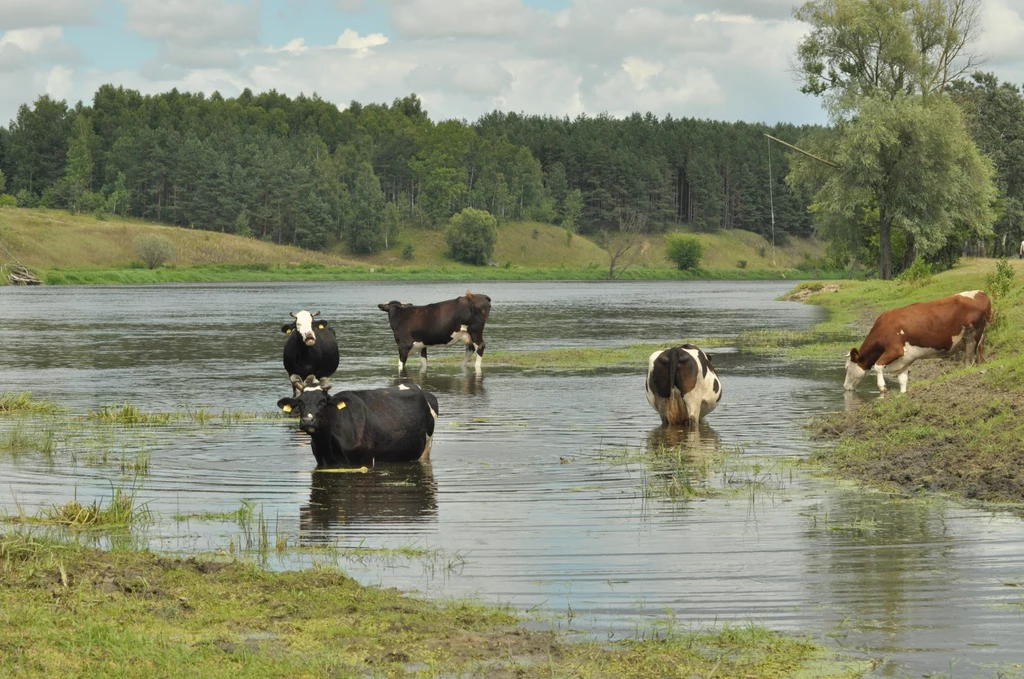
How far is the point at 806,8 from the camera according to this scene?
66312 mm

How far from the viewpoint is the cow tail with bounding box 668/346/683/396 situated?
56.8 feet

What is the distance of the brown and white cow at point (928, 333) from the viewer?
2056 centimetres

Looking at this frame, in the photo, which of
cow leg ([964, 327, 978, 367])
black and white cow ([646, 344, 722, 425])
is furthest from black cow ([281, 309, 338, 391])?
cow leg ([964, 327, 978, 367])

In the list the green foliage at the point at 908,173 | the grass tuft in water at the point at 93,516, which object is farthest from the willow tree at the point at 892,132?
the grass tuft in water at the point at 93,516

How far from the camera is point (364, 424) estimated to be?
559 inches

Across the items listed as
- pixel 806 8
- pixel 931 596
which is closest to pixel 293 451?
pixel 931 596

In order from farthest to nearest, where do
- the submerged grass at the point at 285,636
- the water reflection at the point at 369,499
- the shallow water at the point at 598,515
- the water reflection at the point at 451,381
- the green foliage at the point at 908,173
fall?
the green foliage at the point at 908,173, the water reflection at the point at 451,381, the water reflection at the point at 369,499, the shallow water at the point at 598,515, the submerged grass at the point at 285,636

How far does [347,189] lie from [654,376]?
165 m

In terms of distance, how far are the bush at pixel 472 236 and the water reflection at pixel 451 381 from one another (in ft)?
438

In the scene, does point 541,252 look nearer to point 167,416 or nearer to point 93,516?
point 167,416

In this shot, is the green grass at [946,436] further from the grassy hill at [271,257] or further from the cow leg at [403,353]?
the grassy hill at [271,257]

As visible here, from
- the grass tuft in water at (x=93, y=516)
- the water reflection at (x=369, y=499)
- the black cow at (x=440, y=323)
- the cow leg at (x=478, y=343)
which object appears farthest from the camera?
the cow leg at (x=478, y=343)

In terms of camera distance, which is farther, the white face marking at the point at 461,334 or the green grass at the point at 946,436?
the white face marking at the point at 461,334

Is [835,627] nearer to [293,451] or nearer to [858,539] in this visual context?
[858,539]
